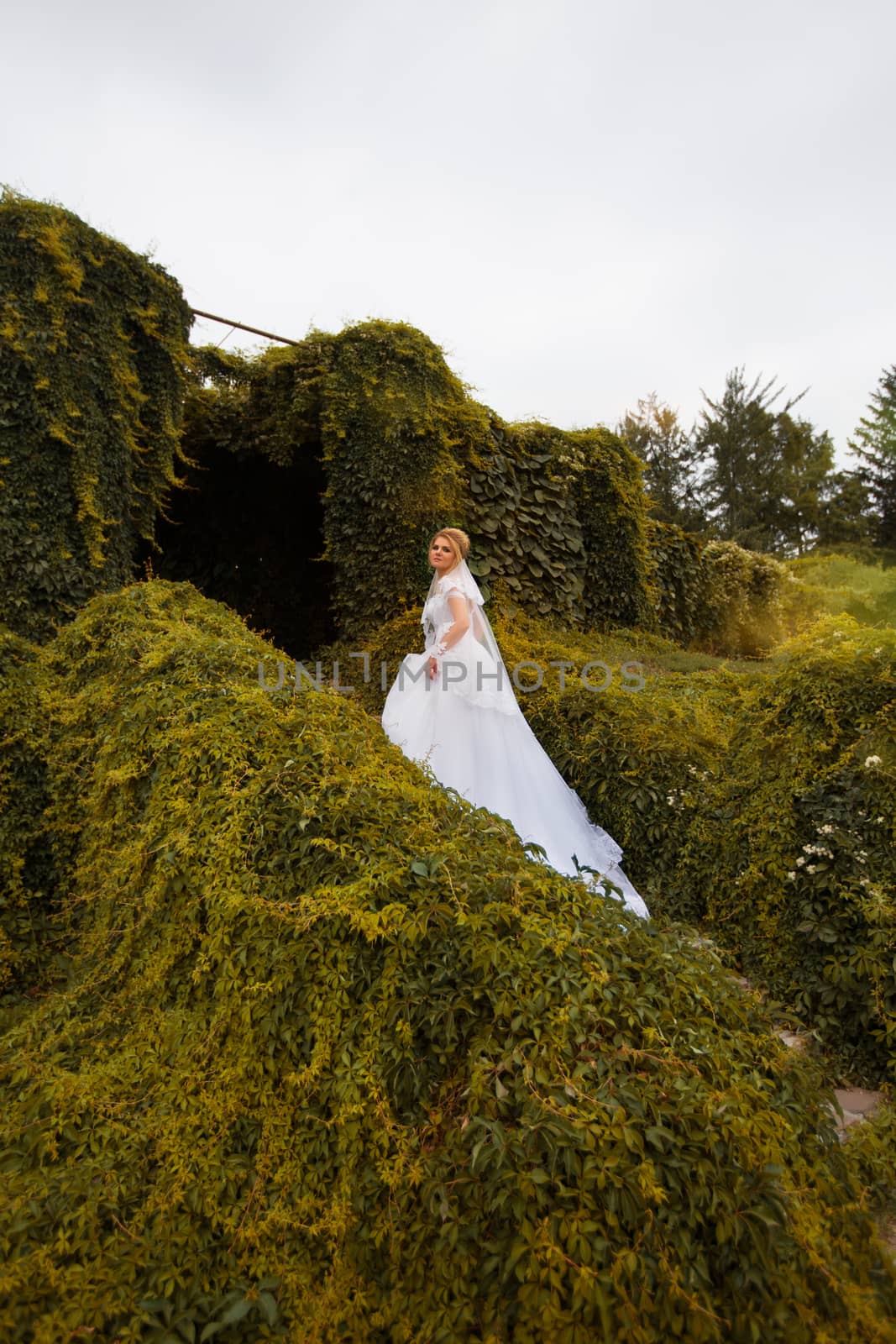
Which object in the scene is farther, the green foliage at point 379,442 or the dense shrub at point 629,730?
the green foliage at point 379,442

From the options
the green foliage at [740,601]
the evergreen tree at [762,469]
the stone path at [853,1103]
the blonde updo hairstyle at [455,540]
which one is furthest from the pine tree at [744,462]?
the stone path at [853,1103]

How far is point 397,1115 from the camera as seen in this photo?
1852mm

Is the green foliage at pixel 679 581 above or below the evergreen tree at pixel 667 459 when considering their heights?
below

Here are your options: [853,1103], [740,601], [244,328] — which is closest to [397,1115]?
[853,1103]

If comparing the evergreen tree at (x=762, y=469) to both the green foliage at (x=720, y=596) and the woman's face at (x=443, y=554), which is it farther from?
the woman's face at (x=443, y=554)

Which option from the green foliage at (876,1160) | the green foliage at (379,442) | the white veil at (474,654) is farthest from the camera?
the green foliage at (379,442)

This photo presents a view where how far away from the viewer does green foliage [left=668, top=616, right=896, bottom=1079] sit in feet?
9.80

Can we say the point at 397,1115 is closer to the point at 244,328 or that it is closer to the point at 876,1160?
the point at 876,1160

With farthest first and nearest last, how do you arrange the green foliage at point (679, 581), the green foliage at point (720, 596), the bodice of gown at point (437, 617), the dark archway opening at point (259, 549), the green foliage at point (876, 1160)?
the green foliage at point (720, 596) → the green foliage at point (679, 581) → the dark archway opening at point (259, 549) → the bodice of gown at point (437, 617) → the green foliage at point (876, 1160)

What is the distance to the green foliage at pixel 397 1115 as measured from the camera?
1463mm

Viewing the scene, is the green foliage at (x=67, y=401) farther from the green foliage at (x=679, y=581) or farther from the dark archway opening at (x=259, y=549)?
the green foliage at (x=679, y=581)

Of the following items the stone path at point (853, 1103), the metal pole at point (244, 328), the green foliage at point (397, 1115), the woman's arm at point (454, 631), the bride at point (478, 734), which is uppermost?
the metal pole at point (244, 328)

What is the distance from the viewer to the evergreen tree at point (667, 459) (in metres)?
32.9

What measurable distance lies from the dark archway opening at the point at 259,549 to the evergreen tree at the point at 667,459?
23577mm
